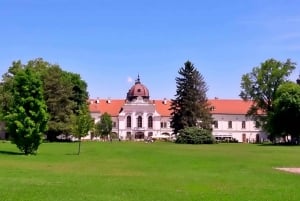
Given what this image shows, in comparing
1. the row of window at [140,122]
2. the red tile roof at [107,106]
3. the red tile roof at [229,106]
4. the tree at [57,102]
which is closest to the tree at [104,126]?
the row of window at [140,122]

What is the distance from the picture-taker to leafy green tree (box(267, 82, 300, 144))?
8469 centimetres

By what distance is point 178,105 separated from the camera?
9738 cm

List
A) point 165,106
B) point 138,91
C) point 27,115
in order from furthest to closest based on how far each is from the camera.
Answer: point 165,106
point 138,91
point 27,115

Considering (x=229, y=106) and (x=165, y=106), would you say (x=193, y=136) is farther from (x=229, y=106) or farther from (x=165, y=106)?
(x=165, y=106)

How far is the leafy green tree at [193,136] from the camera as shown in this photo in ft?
302

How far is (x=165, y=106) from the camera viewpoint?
148 meters

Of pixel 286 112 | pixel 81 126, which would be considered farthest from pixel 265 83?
pixel 81 126

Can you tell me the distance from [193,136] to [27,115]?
4742 centimetres

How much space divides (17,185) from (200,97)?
79149 millimetres

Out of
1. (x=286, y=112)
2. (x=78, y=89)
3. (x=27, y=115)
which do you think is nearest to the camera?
(x=27, y=115)

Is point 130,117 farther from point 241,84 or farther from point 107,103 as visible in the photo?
point 241,84

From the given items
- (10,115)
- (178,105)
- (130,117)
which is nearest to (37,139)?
(10,115)

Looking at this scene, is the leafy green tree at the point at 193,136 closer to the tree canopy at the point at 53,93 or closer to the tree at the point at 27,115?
the tree canopy at the point at 53,93

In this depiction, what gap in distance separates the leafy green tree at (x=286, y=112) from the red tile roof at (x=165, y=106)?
5245 centimetres
